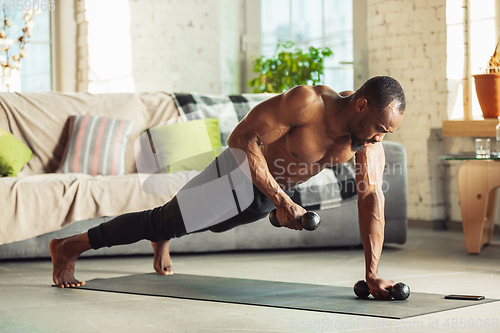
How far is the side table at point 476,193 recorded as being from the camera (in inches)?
142

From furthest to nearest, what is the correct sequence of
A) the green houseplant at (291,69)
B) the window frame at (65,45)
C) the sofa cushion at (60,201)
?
the window frame at (65,45)
the green houseplant at (291,69)
the sofa cushion at (60,201)

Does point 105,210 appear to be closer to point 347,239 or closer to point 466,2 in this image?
point 347,239

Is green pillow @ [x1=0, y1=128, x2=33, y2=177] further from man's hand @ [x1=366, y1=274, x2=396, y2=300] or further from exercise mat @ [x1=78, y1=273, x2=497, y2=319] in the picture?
man's hand @ [x1=366, y1=274, x2=396, y2=300]

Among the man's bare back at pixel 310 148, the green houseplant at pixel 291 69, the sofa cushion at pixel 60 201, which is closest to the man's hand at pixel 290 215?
the man's bare back at pixel 310 148

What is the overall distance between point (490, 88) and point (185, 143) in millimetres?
1962

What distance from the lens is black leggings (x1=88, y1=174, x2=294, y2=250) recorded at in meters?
2.42

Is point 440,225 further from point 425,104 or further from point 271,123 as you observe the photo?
point 271,123

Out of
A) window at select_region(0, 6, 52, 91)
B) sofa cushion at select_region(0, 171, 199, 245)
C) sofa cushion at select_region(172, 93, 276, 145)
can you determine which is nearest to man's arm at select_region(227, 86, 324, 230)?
sofa cushion at select_region(0, 171, 199, 245)

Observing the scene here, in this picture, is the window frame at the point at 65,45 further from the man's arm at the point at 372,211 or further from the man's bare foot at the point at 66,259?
the man's arm at the point at 372,211

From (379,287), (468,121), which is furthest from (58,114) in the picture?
(468,121)

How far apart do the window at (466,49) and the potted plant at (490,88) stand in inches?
13.9

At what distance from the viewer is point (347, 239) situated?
147 inches

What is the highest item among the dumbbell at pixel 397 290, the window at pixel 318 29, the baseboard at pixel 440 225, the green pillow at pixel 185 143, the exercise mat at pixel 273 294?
the window at pixel 318 29

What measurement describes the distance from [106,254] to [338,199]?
133 centimetres
